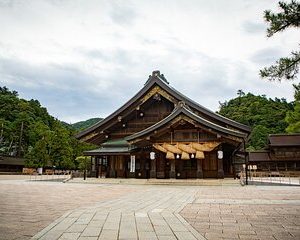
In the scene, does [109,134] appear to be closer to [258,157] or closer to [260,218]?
[260,218]

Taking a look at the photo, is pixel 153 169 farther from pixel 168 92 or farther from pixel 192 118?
pixel 168 92

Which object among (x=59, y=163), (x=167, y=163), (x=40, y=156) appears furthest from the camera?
(x=59, y=163)

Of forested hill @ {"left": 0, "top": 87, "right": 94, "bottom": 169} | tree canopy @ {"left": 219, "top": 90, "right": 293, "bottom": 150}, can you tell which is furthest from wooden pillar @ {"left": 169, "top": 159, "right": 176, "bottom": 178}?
tree canopy @ {"left": 219, "top": 90, "right": 293, "bottom": 150}

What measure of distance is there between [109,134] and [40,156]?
17.2 m

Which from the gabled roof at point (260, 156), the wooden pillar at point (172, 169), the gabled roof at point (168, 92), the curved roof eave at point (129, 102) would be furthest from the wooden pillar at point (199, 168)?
the gabled roof at point (260, 156)

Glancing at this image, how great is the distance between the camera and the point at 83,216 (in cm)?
612

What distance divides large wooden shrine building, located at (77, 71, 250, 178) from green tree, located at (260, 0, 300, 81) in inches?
521

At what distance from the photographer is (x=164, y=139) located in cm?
2202

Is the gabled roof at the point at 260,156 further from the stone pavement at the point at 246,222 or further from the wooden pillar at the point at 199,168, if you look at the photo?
the stone pavement at the point at 246,222

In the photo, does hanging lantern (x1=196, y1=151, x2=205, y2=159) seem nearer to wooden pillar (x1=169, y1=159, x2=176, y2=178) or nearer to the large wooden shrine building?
the large wooden shrine building

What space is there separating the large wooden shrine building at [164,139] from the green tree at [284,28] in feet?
43.4

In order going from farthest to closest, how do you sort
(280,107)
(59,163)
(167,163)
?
(280,107) < (59,163) < (167,163)

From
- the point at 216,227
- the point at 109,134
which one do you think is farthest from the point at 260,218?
the point at 109,134

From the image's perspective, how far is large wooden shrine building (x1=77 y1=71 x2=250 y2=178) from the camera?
20531mm
